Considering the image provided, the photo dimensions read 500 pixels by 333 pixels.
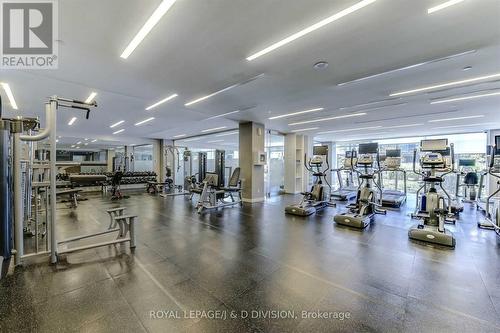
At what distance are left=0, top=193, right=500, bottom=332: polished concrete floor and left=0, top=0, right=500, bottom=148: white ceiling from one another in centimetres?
283

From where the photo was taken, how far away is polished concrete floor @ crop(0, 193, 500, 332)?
1.71 m

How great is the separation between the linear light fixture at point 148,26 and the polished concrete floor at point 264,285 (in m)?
2.84

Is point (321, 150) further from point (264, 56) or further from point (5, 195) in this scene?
point (5, 195)

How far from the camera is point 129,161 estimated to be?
12055 millimetres

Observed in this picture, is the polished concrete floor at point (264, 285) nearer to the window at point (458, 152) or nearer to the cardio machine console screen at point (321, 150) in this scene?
the cardio machine console screen at point (321, 150)

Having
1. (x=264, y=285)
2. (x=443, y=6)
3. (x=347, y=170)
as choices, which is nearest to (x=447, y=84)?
(x=443, y=6)

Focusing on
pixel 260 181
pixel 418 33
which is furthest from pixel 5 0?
pixel 260 181

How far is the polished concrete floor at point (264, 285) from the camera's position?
1706mm

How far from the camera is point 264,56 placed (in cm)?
305

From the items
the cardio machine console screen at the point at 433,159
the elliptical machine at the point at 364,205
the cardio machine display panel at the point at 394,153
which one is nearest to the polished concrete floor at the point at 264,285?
the elliptical machine at the point at 364,205

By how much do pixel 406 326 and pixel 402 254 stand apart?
164 cm

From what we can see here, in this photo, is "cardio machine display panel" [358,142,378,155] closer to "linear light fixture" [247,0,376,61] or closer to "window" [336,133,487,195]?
"window" [336,133,487,195]

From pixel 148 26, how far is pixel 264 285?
10.3ft

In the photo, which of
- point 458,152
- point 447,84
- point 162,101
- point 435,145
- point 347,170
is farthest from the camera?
point 458,152
